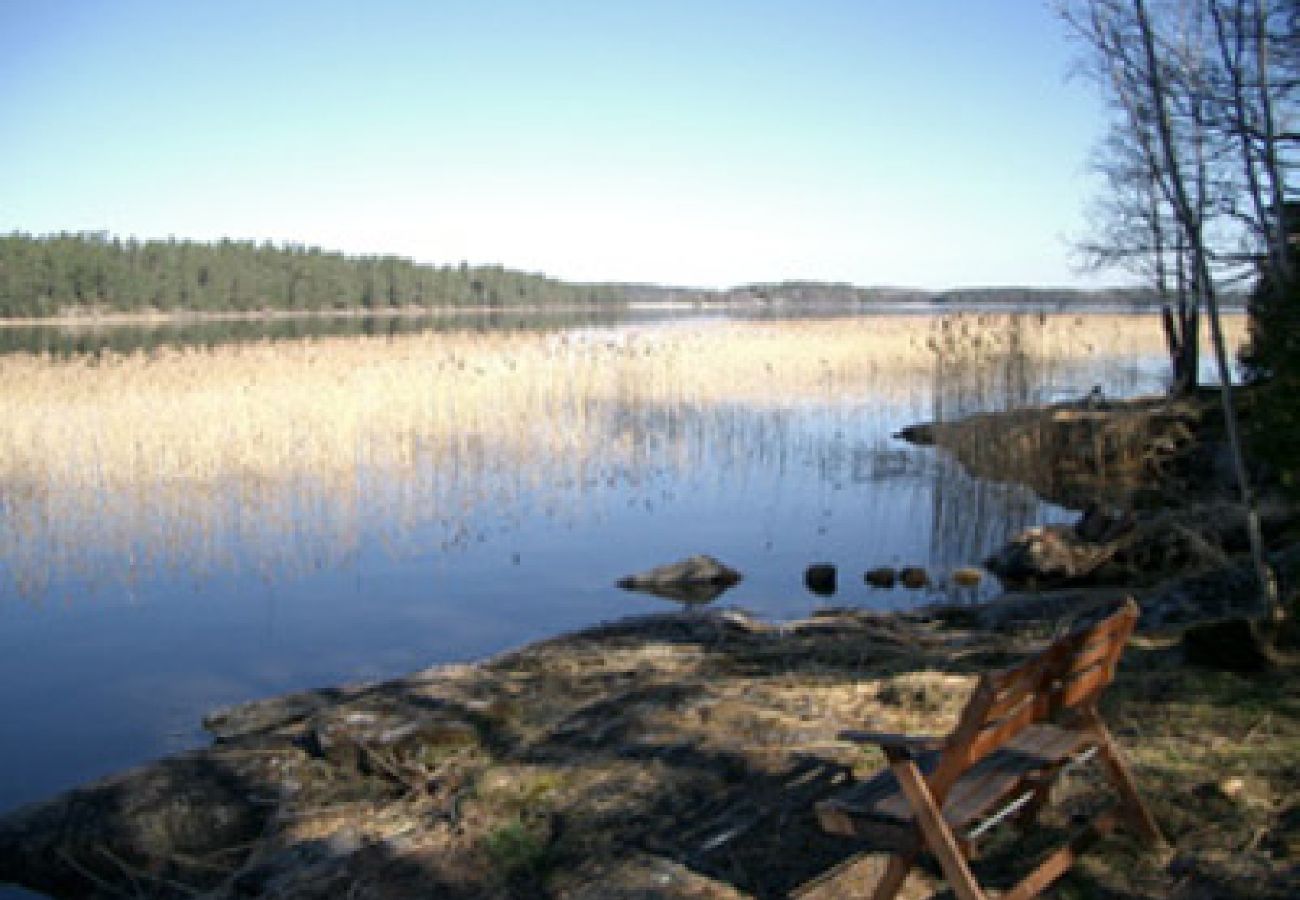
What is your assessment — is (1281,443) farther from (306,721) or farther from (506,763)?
(306,721)

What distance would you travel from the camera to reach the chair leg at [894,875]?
130 inches

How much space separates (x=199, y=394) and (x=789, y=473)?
33.0 ft

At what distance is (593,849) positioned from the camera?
4.30 metres

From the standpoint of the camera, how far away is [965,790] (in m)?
3.48

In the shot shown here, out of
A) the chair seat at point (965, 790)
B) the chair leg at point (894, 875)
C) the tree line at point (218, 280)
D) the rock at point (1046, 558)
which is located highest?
the tree line at point (218, 280)

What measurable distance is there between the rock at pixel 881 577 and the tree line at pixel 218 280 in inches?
3574

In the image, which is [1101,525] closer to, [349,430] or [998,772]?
[998,772]

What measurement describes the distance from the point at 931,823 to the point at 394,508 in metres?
11.2

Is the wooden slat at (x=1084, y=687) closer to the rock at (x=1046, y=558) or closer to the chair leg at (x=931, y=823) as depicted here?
the chair leg at (x=931, y=823)

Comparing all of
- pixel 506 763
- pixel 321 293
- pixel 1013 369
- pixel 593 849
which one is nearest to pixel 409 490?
pixel 1013 369

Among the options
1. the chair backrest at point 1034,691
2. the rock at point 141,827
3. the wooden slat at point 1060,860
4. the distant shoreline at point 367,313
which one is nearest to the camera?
the chair backrest at point 1034,691

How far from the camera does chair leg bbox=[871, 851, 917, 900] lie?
331 centimetres

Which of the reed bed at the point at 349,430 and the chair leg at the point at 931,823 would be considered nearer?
the chair leg at the point at 931,823

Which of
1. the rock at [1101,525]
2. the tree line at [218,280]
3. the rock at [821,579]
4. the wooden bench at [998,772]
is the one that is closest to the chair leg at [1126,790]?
the wooden bench at [998,772]
